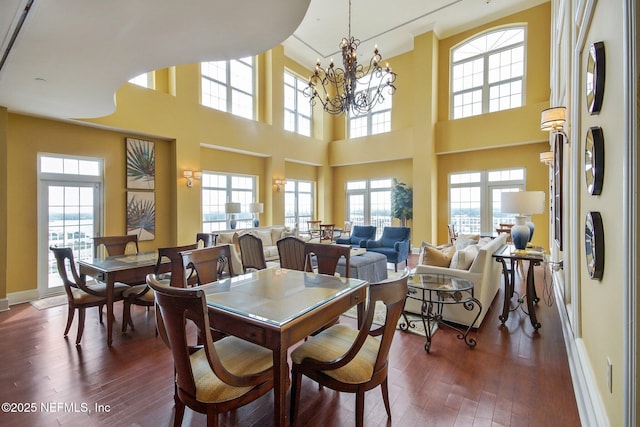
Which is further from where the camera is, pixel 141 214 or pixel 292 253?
pixel 141 214

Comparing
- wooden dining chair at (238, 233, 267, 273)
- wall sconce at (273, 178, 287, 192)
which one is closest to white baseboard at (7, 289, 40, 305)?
wooden dining chair at (238, 233, 267, 273)

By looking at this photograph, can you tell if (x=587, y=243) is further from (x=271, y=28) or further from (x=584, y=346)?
(x=271, y=28)

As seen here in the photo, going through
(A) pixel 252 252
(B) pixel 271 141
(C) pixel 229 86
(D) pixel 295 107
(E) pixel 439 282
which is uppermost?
(D) pixel 295 107

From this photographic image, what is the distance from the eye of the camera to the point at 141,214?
585 cm

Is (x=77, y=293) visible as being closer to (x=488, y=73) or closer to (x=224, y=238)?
(x=224, y=238)

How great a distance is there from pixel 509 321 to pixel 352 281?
96.6 inches

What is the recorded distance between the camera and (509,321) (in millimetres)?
3516

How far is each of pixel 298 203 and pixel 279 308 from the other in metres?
8.24

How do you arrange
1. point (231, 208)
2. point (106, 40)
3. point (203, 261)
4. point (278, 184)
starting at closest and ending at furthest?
point (106, 40), point (203, 261), point (231, 208), point (278, 184)

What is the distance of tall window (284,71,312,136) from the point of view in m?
9.29

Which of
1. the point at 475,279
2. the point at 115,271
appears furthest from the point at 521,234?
the point at 115,271

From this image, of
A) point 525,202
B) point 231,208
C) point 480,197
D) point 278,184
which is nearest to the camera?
point 525,202

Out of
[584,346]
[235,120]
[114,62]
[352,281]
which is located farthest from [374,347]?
[235,120]

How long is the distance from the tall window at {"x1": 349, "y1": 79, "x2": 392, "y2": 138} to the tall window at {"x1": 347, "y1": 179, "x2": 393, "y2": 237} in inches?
67.1
